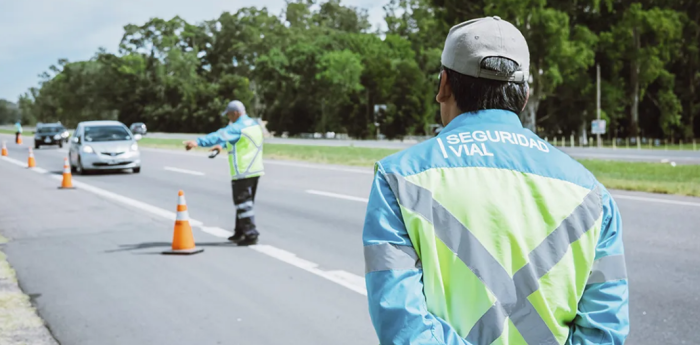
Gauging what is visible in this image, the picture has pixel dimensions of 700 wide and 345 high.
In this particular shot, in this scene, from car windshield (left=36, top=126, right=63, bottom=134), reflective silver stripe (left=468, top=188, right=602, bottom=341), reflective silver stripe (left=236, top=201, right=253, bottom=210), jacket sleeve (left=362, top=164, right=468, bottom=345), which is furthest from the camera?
car windshield (left=36, top=126, right=63, bottom=134)

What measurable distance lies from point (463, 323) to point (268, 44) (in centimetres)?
9709

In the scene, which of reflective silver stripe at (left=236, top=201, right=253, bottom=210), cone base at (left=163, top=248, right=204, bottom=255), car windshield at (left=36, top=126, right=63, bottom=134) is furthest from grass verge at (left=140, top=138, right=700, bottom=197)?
car windshield at (left=36, top=126, right=63, bottom=134)

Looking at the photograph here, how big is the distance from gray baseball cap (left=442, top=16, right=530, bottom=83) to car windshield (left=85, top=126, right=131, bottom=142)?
23231mm

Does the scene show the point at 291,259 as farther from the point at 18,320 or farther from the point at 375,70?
the point at 375,70

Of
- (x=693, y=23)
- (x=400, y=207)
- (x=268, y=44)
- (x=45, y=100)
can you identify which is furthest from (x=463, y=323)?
(x=45, y=100)

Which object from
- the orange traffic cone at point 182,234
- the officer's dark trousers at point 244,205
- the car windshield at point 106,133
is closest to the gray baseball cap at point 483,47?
the orange traffic cone at point 182,234

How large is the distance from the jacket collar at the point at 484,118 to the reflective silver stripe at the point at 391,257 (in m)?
0.37

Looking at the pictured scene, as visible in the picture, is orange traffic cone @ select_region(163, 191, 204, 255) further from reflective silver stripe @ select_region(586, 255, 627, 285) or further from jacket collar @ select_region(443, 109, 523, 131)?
reflective silver stripe @ select_region(586, 255, 627, 285)

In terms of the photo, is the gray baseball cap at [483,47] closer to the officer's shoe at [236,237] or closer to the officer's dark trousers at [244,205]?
the officer's dark trousers at [244,205]

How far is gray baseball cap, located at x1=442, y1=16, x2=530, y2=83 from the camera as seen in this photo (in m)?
1.87

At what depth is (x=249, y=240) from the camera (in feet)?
31.8

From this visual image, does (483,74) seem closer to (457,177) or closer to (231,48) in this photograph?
(457,177)

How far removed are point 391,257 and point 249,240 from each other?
8.08m

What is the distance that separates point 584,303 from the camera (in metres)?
1.88
